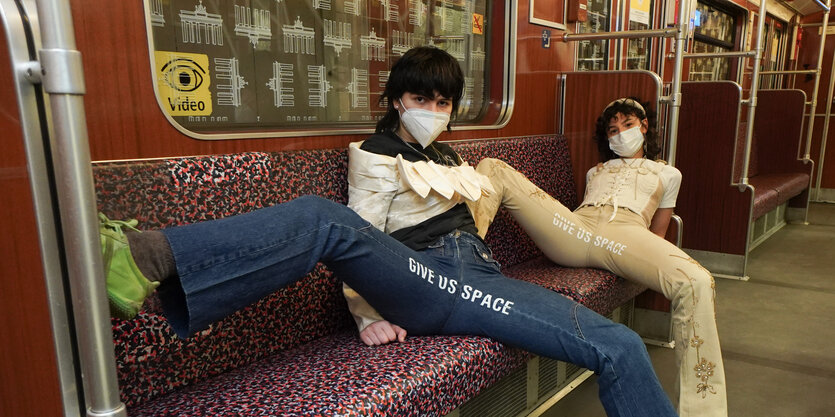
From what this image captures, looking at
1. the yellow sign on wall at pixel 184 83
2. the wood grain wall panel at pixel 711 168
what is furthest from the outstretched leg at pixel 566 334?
the wood grain wall panel at pixel 711 168

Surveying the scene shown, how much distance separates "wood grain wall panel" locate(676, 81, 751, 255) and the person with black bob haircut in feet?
8.72

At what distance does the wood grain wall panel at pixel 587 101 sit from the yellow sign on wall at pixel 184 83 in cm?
210

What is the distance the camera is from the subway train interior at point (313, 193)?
0.98m

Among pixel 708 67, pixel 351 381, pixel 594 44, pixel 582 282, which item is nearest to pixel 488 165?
pixel 582 282

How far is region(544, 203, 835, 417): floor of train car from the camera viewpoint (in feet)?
7.32

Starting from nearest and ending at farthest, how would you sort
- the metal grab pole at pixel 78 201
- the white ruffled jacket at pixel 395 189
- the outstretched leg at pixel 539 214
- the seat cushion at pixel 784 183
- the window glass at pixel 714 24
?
the metal grab pole at pixel 78 201
the white ruffled jacket at pixel 395 189
the outstretched leg at pixel 539 214
the seat cushion at pixel 784 183
the window glass at pixel 714 24

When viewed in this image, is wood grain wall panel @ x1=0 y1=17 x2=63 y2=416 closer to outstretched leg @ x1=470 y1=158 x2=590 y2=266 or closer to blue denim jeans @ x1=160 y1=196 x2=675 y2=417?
blue denim jeans @ x1=160 y1=196 x2=675 y2=417

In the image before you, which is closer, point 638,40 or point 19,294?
point 19,294

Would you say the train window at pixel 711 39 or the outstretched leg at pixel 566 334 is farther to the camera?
the train window at pixel 711 39

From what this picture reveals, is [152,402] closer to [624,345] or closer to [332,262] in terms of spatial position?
[332,262]

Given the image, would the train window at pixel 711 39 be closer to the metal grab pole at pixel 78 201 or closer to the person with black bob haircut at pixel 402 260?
the person with black bob haircut at pixel 402 260

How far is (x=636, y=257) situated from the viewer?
2.23 m

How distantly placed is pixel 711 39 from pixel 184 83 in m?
5.75

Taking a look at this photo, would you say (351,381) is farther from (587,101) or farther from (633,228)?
(587,101)
